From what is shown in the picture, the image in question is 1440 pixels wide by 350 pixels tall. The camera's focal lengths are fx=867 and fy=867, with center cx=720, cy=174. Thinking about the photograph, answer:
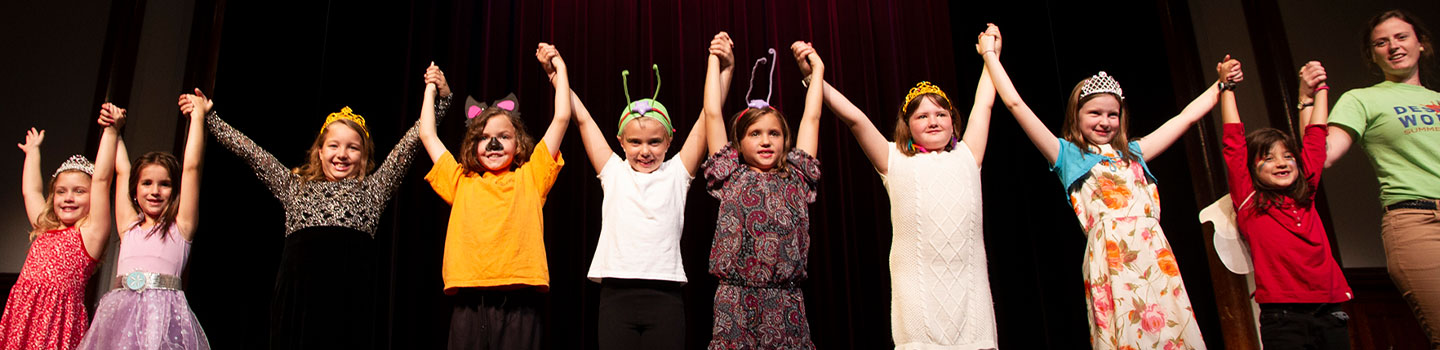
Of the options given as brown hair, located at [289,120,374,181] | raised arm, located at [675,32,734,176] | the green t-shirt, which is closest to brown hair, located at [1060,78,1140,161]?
the green t-shirt

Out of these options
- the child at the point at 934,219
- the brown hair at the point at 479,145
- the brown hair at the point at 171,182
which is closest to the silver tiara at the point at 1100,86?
the child at the point at 934,219

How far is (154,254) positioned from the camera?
127 inches

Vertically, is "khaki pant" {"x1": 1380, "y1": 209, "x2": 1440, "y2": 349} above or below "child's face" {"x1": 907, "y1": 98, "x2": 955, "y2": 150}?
below

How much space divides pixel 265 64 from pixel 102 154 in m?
0.79

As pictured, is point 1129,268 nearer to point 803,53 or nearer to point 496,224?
point 803,53

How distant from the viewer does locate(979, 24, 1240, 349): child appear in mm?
2668

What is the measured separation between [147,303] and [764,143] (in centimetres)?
232

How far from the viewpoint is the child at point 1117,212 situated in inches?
105

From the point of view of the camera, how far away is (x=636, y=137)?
2.97 m

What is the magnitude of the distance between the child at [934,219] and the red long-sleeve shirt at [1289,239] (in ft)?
3.07

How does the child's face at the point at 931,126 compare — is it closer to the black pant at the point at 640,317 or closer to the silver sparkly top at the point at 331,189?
the black pant at the point at 640,317

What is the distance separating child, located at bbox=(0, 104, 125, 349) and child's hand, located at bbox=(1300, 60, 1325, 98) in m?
4.56

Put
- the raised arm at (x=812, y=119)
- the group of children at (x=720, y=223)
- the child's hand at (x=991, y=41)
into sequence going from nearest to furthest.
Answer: the group of children at (x=720, y=223)
the raised arm at (x=812, y=119)
the child's hand at (x=991, y=41)

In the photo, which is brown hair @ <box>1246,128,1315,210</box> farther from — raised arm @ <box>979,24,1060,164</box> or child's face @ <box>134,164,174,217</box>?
child's face @ <box>134,164,174,217</box>
